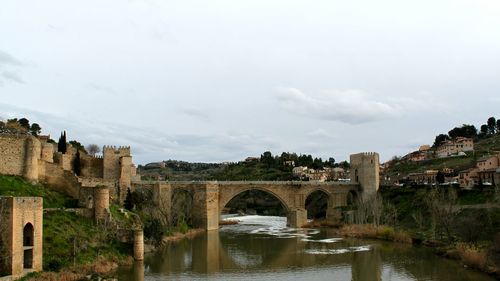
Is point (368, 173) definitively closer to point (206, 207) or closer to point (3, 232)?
point (206, 207)

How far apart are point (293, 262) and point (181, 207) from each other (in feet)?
73.0

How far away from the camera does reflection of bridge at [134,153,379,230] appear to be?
187ft

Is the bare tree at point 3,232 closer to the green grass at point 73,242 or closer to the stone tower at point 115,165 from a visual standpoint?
the green grass at point 73,242

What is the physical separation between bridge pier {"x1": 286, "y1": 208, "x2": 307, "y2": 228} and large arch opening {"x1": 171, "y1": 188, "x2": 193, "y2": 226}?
12.4 metres

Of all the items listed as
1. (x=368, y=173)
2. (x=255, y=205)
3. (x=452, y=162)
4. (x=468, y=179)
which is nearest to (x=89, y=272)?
(x=368, y=173)

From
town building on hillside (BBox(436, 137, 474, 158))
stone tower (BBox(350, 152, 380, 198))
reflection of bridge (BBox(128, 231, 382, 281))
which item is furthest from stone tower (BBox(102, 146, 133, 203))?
town building on hillside (BBox(436, 137, 474, 158))

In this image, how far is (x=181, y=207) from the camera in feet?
179

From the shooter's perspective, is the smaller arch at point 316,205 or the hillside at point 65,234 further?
the smaller arch at point 316,205

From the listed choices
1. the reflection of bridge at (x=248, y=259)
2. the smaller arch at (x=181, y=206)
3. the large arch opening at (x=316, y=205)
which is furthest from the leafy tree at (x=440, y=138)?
the reflection of bridge at (x=248, y=259)

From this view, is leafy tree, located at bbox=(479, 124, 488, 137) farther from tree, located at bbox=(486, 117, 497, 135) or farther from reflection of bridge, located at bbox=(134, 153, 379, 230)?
reflection of bridge, located at bbox=(134, 153, 379, 230)

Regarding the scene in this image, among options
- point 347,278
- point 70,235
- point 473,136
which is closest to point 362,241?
point 347,278

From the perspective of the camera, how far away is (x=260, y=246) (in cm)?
4331

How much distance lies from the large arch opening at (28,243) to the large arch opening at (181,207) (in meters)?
25.8

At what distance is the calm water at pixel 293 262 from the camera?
29.6 meters
